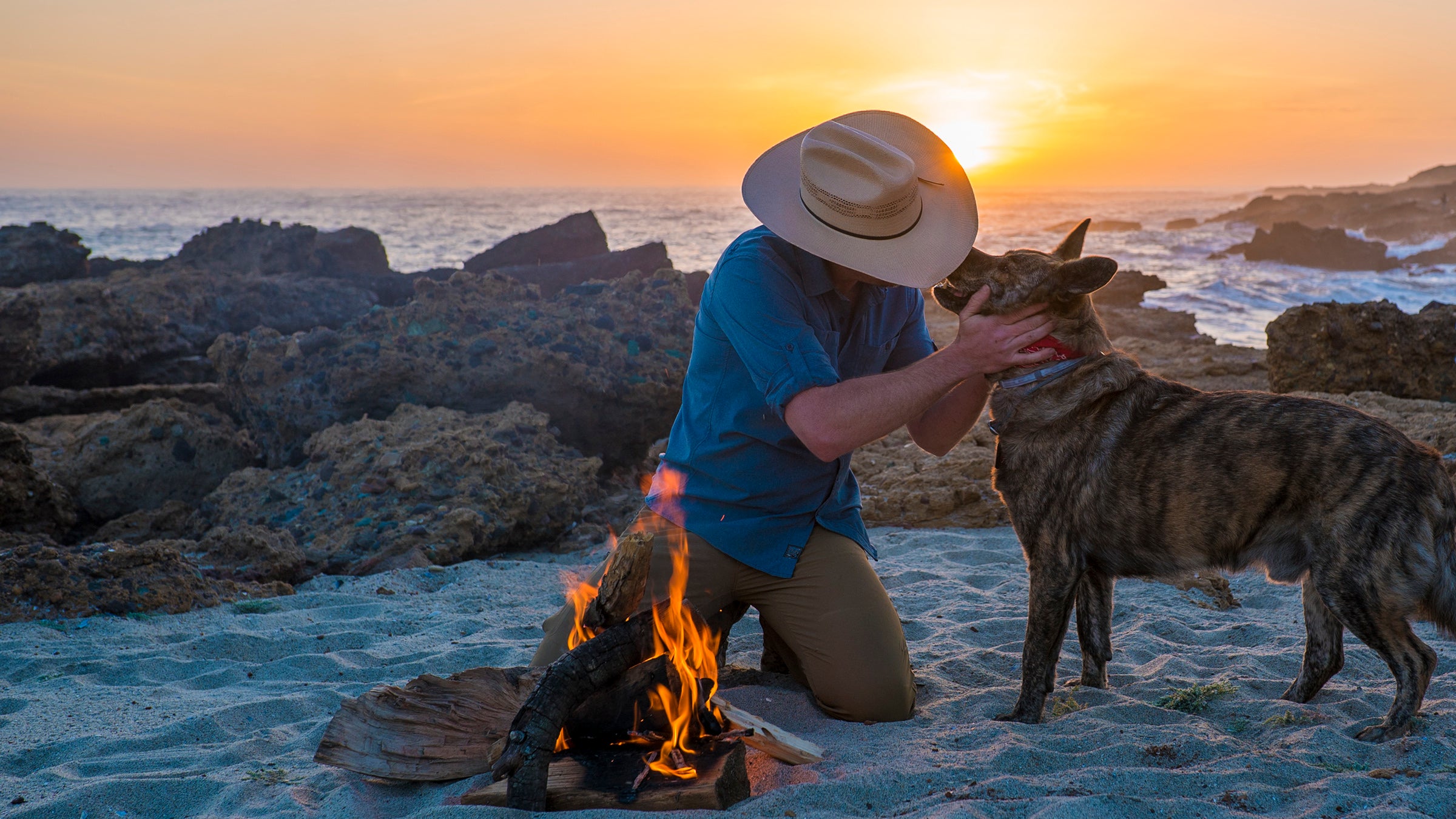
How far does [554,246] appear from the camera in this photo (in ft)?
52.8

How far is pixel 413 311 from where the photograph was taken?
8.30m

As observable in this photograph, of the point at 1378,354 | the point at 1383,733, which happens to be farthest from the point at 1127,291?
the point at 1383,733

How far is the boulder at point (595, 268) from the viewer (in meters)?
13.1

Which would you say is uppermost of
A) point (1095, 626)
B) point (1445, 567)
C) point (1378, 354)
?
point (1378, 354)

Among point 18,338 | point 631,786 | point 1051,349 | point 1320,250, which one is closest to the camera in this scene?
point 631,786

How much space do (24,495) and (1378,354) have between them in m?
12.0

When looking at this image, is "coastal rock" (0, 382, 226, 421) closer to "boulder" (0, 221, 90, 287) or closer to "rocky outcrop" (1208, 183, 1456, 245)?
"boulder" (0, 221, 90, 287)

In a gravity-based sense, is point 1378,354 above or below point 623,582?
above

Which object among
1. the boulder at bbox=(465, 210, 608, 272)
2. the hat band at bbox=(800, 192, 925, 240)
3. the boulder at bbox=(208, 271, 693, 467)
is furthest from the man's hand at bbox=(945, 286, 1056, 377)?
the boulder at bbox=(465, 210, 608, 272)

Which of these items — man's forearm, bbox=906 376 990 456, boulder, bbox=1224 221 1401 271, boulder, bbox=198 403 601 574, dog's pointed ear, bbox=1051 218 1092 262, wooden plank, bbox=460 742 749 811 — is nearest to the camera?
wooden plank, bbox=460 742 749 811

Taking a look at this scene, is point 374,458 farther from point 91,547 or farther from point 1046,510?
point 1046,510

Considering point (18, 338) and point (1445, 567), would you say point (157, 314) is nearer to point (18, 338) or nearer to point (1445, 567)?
point (18, 338)

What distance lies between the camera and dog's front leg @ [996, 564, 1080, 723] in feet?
11.9

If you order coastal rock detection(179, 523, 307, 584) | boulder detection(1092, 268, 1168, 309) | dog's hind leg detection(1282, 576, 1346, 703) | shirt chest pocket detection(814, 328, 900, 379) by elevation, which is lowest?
coastal rock detection(179, 523, 307, 584)
